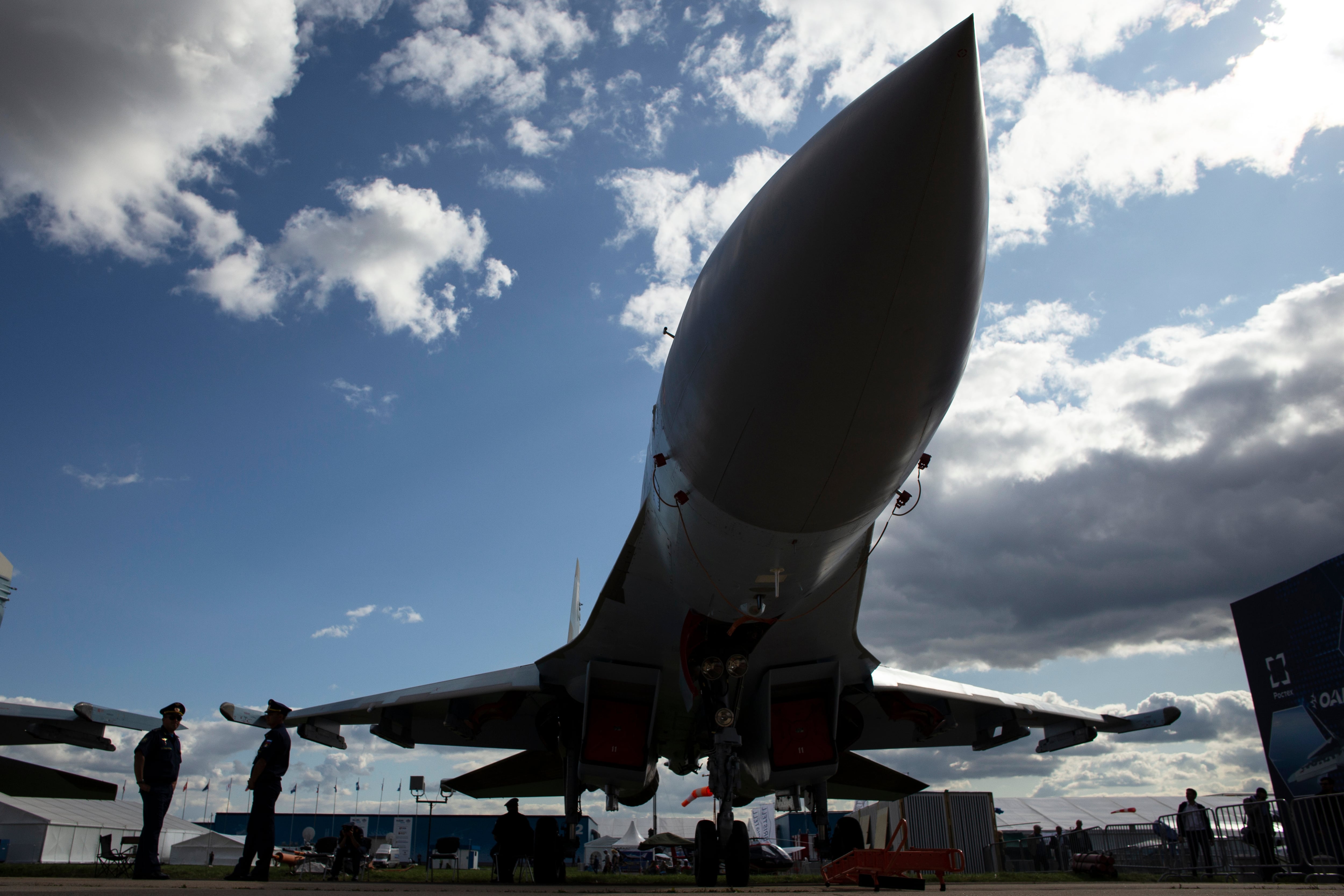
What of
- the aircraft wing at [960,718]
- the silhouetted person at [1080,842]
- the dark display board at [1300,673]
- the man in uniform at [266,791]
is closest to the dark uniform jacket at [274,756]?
the man in uniform at [266,791]

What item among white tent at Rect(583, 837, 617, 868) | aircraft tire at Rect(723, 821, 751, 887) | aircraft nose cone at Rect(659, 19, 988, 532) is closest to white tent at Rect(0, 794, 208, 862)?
white tent at Rect(583, 837, 617, 868)

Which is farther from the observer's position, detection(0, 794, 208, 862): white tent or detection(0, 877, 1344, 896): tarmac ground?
detection(0, 794, 208, 862): white tent

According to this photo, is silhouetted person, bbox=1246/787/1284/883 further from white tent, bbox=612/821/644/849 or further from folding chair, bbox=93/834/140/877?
white tent, bbox=612/821/644/849

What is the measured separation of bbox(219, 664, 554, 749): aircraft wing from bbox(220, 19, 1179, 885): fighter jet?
0.12 ft

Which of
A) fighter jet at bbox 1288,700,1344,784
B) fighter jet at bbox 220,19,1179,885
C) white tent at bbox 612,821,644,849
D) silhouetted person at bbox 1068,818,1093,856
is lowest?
white tent at bbox 612,821,644,849

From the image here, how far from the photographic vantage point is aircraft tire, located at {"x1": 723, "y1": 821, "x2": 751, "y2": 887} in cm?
495

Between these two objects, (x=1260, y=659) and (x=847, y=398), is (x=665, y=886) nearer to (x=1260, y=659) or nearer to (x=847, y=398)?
(x=847, y=398)

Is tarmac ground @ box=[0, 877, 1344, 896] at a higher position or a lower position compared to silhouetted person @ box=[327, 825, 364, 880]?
higher

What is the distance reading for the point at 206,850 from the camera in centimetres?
3016

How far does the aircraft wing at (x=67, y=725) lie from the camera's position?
5750 millimetres

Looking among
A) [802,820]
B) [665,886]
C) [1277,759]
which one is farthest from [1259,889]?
[802,820]

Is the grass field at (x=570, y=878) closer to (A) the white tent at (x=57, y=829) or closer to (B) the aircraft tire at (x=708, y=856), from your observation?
(B) the aircraft tire at (x=708, y=856)

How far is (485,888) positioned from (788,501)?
9.39ft

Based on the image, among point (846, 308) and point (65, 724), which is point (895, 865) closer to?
point (846, 308)
